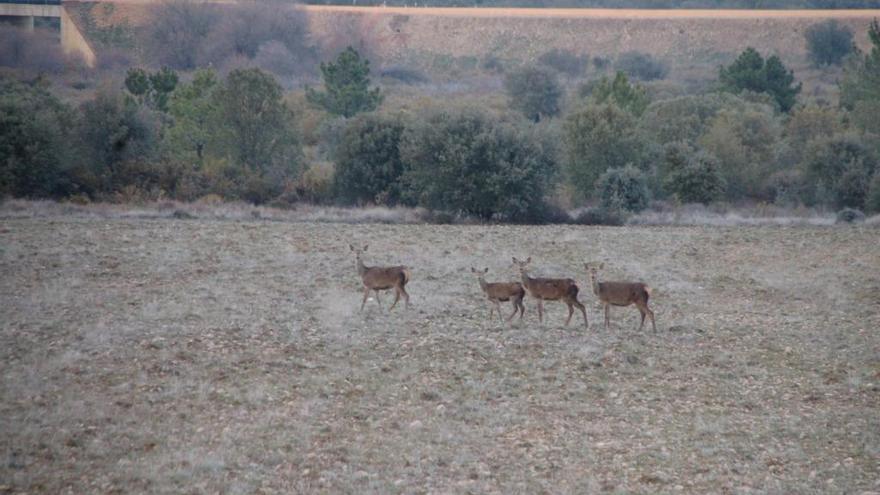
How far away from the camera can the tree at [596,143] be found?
4875 centimetres

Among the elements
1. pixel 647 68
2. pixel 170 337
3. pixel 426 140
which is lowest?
pixel 170 337

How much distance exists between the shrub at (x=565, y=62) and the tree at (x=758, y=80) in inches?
1447

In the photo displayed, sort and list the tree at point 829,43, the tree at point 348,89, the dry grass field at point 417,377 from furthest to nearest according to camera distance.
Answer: the tree at point 829,43 → the tree at point 348,89 → the dry grass field at point 417,377

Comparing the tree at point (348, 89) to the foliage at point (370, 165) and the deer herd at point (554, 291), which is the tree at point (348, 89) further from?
the deer herd at point (554, 291)

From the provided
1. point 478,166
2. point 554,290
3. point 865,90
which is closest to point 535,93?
point 865,90

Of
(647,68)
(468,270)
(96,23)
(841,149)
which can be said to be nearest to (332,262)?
(468,270)

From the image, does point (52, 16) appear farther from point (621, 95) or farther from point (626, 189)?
point (626, 189)

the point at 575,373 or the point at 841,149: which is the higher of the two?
the point at 841,149

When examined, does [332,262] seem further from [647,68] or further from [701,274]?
[647,68]

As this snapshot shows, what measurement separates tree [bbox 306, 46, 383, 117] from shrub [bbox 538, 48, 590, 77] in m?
41.9

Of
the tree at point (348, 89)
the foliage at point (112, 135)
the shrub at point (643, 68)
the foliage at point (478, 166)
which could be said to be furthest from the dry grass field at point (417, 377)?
the shrub at point (643, 68)

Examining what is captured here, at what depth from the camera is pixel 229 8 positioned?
113812 millimetres

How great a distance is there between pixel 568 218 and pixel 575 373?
769 inches

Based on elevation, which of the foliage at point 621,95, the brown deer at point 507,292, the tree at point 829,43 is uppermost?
the tree at point 829,43
